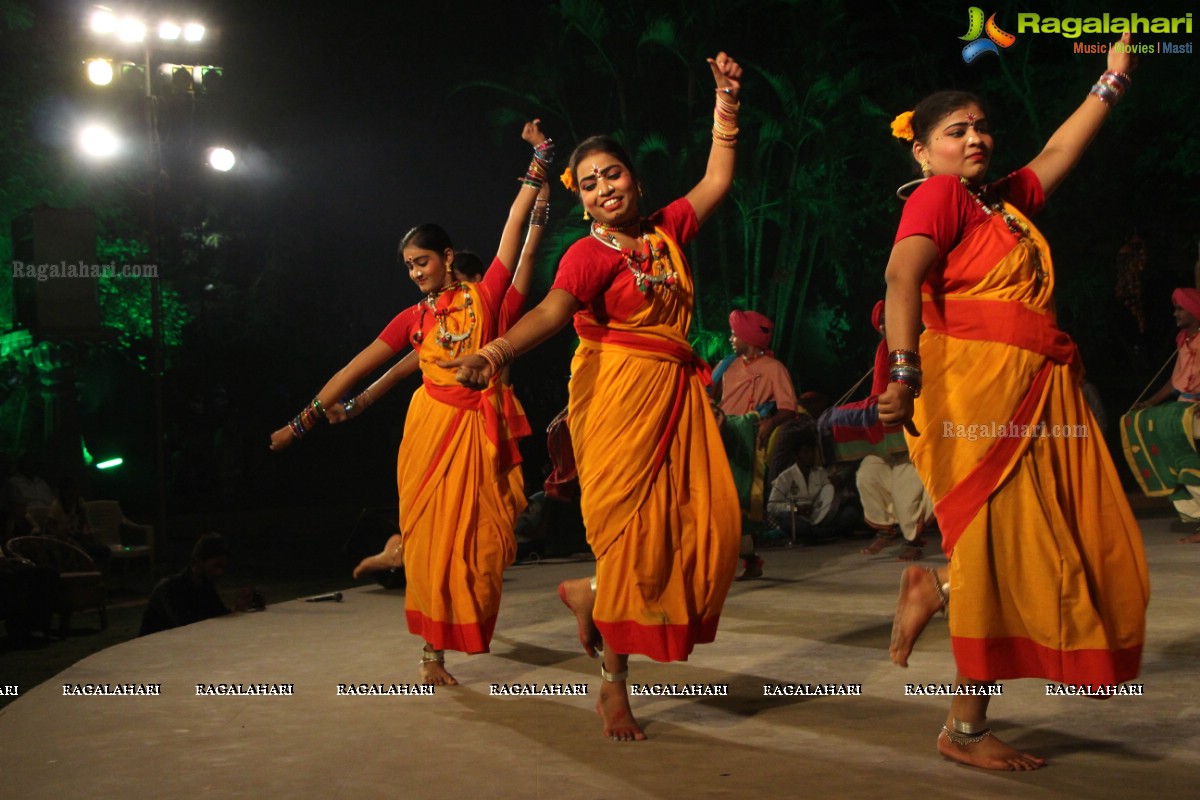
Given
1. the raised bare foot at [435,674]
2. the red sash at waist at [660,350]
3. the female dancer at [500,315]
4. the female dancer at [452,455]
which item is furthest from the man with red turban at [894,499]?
the red sash at waist at [660,350]

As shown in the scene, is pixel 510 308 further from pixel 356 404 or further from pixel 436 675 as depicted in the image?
pixel 436 675

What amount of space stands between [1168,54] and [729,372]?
968cm

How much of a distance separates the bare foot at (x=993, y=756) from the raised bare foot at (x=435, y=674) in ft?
7.30

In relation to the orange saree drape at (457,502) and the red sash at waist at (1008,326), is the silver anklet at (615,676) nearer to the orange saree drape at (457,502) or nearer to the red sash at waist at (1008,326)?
the orange saree drape at (457,502)

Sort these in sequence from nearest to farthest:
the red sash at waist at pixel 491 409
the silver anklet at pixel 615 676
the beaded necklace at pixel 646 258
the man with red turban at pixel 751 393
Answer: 1. the silver anklet at pixel 615 676
2. the beaded necklace at pixel 646 258
3. the red sash at waist at pixel 491 409
4. the man with red turban at pixel 751 393

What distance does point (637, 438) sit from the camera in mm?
4145

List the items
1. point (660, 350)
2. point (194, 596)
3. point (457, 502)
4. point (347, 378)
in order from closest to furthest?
point (660, 350) → point (457, 502) → point (347, 378) → point (194, 596)

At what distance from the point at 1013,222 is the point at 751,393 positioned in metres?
6.20

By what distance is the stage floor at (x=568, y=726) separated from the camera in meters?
3.40

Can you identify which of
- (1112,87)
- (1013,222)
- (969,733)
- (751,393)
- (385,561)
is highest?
(1112,87)

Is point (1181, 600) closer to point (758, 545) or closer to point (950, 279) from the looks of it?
point (950, 279)

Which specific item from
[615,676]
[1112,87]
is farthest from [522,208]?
[1112,87]

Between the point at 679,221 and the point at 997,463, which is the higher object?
the point at 679,221

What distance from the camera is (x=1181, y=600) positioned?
237 inches
